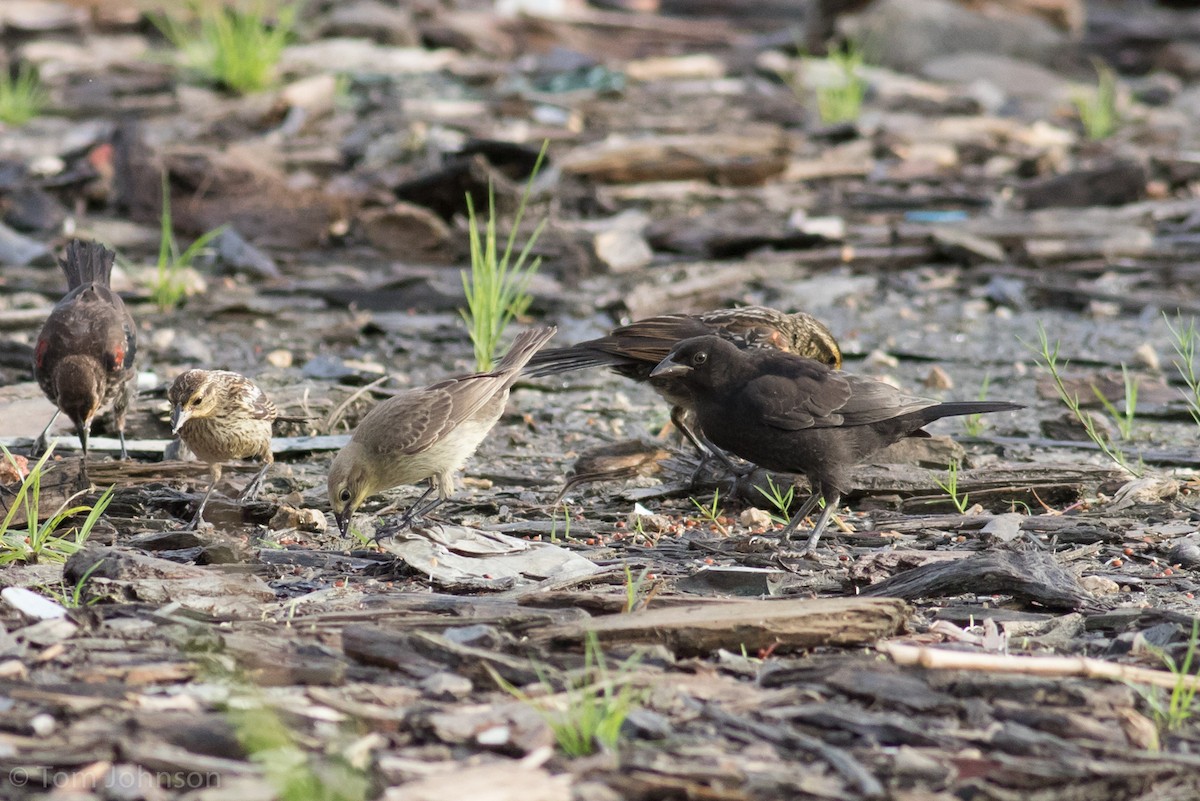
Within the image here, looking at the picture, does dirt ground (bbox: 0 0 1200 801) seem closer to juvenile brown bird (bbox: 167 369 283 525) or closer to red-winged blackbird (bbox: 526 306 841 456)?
juvenile brown bird (bbox: 167 369 283 525)

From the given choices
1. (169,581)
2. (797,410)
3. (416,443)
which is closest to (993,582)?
(797,410)

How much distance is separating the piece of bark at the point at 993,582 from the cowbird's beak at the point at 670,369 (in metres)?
1.61

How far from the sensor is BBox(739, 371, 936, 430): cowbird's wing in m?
5.99

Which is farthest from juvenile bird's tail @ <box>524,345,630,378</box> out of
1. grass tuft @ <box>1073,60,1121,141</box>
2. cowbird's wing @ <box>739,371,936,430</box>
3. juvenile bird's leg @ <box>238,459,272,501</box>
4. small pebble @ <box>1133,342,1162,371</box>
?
grass tuft @ <box>1073,60,1121,141</box>

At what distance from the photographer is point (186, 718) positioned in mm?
3574

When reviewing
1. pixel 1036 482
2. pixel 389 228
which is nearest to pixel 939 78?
pixel 389 228

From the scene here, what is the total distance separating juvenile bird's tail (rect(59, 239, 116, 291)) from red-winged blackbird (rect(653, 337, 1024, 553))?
342cm

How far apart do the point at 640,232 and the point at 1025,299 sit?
2.93m

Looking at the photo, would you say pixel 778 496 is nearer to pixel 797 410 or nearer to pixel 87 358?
pixel 797 410

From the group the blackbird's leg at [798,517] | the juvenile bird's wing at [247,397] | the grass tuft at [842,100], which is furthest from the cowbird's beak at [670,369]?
the grass tuft at [842,100]

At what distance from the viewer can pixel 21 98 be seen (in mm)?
12789

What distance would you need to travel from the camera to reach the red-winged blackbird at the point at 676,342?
23.4 ft

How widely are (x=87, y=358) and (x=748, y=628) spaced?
3.86 metres

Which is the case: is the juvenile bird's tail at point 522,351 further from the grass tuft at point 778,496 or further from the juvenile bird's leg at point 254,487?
the grass tuft at point 778,496
